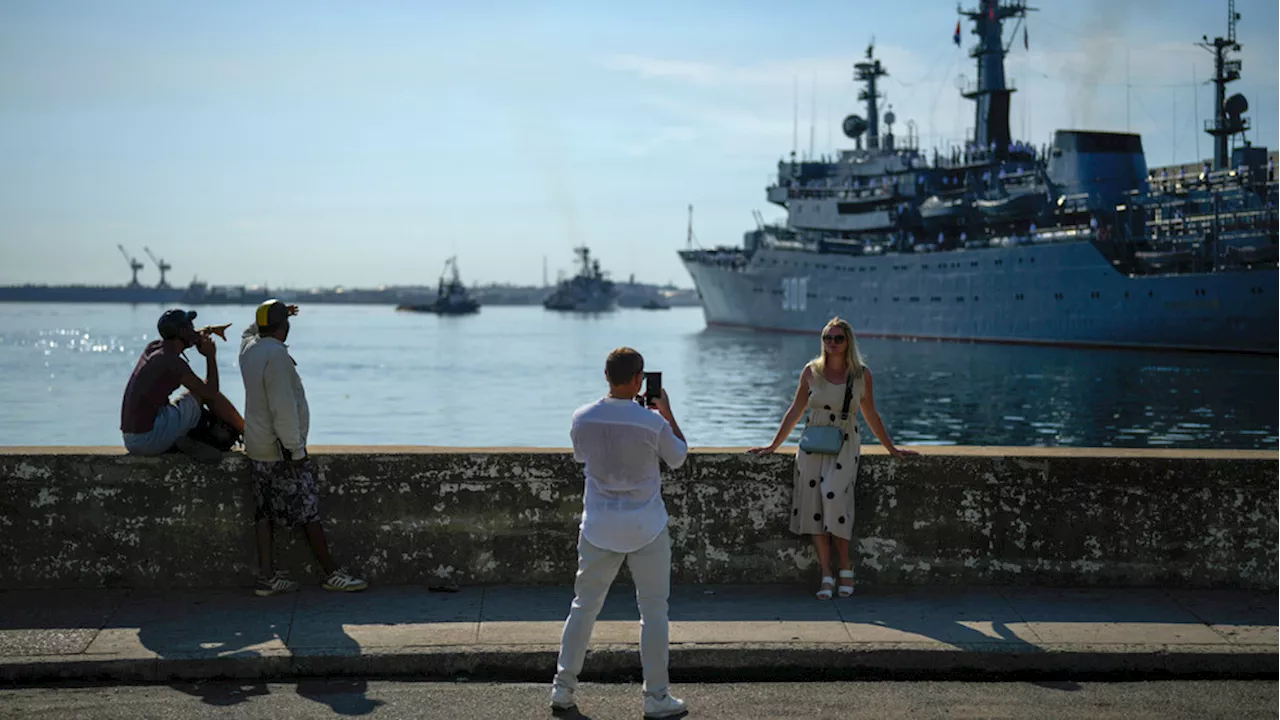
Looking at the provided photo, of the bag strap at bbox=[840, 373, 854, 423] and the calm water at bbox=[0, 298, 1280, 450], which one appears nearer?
the bag strap at bbox=[840, 373, 854, 423]

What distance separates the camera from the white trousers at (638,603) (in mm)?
5086

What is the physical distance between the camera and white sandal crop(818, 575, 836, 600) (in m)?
6.71

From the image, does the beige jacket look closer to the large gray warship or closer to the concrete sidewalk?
the concrete sidewalk

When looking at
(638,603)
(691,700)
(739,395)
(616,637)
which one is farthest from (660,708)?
(739,395)

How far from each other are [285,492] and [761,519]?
97.0 inches

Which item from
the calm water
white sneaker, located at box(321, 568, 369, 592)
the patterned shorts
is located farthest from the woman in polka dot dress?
the calm water

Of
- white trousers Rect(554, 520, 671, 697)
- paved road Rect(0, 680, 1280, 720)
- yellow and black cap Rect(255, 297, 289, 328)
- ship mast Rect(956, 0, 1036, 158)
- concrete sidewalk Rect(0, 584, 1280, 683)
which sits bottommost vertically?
paved road Rect(0, 680, 1280, 720)

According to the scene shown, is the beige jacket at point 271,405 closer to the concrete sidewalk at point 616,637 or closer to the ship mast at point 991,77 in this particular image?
the concrete sidewalk at point 616,637

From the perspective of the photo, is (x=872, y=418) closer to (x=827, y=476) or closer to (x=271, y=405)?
(x=827, y=476)

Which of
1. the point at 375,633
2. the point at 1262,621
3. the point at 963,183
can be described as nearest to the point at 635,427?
the point at 375,633

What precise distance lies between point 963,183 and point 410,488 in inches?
3341

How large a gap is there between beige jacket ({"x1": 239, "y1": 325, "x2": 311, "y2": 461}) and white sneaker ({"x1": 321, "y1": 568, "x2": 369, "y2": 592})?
0.65m

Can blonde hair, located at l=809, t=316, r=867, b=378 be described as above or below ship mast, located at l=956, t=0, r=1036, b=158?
below

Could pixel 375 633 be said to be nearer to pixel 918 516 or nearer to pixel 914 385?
pixel 918 516
